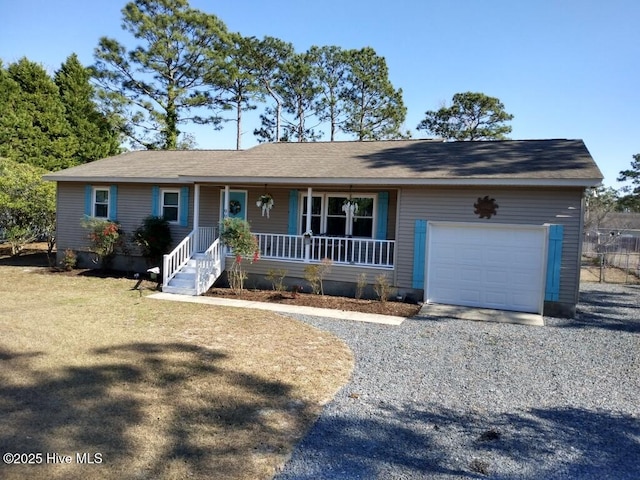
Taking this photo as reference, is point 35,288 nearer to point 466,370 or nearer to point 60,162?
point 466,370

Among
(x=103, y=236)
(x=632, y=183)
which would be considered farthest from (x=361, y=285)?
(x=632, y=183)

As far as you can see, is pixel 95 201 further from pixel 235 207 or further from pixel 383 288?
pixel 383 288

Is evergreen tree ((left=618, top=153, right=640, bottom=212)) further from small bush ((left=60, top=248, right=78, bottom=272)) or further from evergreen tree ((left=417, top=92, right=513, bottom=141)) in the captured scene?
small bush ((left=60, top=248, right=78, bottom=272))

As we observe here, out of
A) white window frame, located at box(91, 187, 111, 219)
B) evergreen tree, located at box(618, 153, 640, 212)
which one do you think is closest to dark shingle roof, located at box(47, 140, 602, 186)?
white window frame, located at box(91, 187, 111, 219)

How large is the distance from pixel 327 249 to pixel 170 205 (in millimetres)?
5227

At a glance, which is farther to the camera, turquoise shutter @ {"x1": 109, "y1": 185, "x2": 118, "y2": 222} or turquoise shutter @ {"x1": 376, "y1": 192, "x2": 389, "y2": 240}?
turquoise shutter @ {"x1": 109, "y1": 185, "x2": 118, "y2": 222}

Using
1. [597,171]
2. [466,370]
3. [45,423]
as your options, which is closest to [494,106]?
[597,171]

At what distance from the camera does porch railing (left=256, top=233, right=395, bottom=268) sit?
1054 cm

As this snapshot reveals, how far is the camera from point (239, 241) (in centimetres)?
1073

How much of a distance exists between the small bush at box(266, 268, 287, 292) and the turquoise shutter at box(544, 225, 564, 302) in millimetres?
5861

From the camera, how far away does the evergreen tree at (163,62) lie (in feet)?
83.5

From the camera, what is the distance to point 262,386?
15.6 feet

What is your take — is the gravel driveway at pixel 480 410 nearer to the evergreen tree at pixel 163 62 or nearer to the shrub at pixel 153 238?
the shrub at pixel 153 238

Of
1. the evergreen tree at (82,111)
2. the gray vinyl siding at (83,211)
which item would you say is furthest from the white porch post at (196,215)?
the evergreen tree at (82,111)
